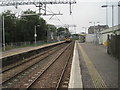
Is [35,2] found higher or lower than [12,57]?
higher

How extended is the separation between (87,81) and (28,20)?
158 ft

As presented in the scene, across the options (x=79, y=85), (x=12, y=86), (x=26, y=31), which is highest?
(x=26, y=31)

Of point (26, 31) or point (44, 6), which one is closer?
point (44, 6)

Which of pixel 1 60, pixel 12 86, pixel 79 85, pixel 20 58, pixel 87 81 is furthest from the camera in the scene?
pixel 20 58

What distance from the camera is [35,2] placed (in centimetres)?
1661

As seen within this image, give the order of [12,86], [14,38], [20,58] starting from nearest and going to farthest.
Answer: [12,86] → [20,58] → [14,38]

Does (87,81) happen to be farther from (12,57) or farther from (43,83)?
(12,57)

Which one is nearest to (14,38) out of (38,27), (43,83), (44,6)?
(38,27)

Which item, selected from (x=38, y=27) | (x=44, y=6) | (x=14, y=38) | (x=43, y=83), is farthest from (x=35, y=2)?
(x=38, y=27)

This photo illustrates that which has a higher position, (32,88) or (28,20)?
(28,20)

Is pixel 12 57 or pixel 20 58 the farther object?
pixel 20 58

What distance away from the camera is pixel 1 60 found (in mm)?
15656

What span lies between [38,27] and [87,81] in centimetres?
4951

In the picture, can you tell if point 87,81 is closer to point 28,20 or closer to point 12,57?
point 12,57
